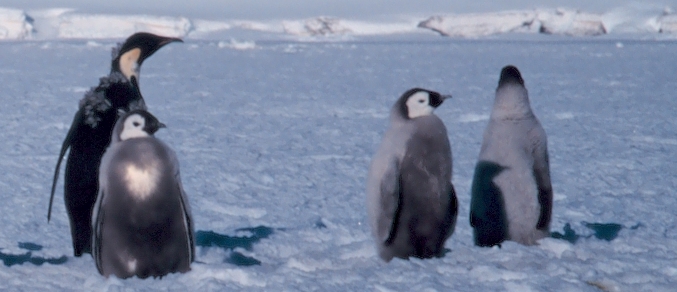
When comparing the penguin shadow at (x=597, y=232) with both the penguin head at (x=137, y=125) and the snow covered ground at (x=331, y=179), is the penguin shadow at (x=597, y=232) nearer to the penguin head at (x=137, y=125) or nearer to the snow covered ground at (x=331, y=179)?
the snow covered ground at (x=331, y=179)

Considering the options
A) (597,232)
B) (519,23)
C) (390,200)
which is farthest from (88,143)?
(519,23)

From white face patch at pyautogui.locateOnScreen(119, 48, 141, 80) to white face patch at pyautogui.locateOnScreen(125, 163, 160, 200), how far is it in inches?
38.1

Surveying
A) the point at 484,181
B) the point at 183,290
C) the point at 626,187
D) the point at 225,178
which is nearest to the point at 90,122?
the point at 183,290

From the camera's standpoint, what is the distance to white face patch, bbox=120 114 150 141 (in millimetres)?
2107

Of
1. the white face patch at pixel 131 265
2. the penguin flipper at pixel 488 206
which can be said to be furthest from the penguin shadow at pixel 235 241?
the penguin flipper at pixel 488 206

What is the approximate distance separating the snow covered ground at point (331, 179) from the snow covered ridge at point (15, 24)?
1972 cm

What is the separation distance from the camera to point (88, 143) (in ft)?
8.43

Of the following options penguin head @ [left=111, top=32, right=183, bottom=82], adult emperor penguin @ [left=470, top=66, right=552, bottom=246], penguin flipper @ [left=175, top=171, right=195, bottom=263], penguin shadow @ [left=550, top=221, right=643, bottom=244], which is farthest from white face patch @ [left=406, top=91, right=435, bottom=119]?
penguin head @ [left=111, top=32, right=183, bottom=82]

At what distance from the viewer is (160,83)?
32.7ft

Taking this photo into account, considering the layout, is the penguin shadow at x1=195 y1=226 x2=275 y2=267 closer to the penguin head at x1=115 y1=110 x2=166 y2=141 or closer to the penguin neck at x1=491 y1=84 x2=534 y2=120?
the penguin head at x1=115 y1=110 x2=166 y2=141

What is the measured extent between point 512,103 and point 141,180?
1231 mm

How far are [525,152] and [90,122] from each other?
1.39m

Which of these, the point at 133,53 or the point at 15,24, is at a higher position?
the point at 133,53

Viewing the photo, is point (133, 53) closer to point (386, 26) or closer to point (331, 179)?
point (331, 179)
